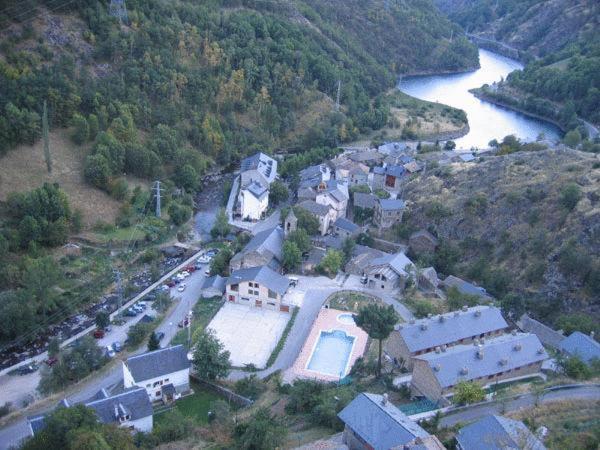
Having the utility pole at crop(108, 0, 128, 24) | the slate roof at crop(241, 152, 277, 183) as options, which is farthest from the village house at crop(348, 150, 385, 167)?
the utility pole at crop(108, 0, 128, 24)

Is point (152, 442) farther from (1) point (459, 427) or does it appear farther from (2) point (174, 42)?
(2) point (174, 42)

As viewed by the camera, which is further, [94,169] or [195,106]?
[195,106]

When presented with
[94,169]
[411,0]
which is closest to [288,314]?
[94,169]

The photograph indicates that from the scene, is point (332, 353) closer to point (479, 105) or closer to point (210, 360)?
point (210, 360)

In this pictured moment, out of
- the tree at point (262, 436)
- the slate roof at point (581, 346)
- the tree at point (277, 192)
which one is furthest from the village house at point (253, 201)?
the tree at point (262, 436)

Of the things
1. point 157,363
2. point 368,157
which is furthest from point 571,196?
point 157,363

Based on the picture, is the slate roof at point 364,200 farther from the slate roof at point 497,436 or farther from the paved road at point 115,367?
the slate roof at point 497,436

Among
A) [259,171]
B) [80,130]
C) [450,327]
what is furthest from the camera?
[259,171]
